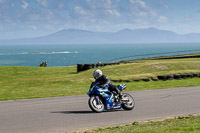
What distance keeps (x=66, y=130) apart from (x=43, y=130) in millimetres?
607

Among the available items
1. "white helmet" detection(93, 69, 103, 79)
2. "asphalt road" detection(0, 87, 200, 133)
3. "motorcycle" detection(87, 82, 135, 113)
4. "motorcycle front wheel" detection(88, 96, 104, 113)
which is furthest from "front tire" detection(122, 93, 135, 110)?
"white helmet" detection(93, 69, 103, 79)

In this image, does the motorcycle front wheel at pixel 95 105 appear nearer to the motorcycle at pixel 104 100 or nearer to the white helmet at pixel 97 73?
the motorcycle at pixel 104 100

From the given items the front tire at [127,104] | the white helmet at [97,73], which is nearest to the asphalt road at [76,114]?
the front tire at [127,104]

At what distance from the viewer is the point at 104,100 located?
11.4 meters

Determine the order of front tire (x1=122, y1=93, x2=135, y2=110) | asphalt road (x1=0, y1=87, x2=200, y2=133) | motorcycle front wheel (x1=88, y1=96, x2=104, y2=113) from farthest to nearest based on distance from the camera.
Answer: front tire (x1=122, y1=93, x2=135, y2=110) < motorcycle front wheel (x1=88, y1=96, x2=104, y2=113) < asphalt road (x1=0, y1=87, x2=200, y2=133)

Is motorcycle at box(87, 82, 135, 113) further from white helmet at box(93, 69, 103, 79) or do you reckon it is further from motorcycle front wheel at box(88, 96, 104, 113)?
white helmet at box(93, 69, 103, 79)

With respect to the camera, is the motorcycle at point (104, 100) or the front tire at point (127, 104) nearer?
the motorcycle at point (104, 100)

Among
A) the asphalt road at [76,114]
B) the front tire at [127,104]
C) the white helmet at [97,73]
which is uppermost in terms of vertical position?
the white helmet at [97,73]

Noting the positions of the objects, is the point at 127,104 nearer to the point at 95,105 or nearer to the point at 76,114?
the point at 95,105

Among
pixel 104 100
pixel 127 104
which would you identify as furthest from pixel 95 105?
pixel 127 104

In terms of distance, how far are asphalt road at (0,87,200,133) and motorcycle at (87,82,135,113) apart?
26cm

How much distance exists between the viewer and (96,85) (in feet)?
37.1

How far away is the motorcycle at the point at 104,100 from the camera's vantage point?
11.2m

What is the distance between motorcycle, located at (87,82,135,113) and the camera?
36.8ft
